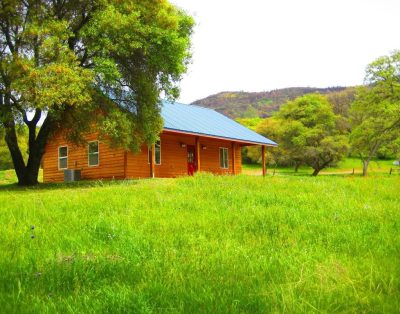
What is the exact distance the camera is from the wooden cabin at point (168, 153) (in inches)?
1001

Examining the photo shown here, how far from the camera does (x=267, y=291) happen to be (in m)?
3.45

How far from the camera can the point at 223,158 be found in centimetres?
3328

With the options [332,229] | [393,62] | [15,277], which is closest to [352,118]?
[393,62]

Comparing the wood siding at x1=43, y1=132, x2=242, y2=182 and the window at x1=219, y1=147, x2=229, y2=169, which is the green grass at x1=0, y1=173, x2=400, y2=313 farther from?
the window at x1=219, y1=147, x2=229, y2=169

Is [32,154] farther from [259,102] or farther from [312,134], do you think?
[259,102]

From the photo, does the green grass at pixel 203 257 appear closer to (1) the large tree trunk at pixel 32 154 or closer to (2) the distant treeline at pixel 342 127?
(1) the large tree trunk at pixel 32 154

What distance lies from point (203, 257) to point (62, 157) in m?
26.6

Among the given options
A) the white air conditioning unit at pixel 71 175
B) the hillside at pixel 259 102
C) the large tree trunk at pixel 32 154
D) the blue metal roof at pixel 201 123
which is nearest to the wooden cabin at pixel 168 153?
the blue metal roof at pixel 201 123

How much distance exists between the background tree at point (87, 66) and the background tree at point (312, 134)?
104ft

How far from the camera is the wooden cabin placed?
25422 millimetres

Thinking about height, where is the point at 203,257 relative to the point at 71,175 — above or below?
below

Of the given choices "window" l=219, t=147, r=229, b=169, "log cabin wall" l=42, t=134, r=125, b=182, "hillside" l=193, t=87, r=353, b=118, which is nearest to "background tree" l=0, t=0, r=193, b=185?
"log cabin wall" l=42, t=134, r=125, b=182

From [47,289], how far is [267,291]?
1.97 metres

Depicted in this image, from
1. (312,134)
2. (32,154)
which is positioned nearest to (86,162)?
(32,154)
